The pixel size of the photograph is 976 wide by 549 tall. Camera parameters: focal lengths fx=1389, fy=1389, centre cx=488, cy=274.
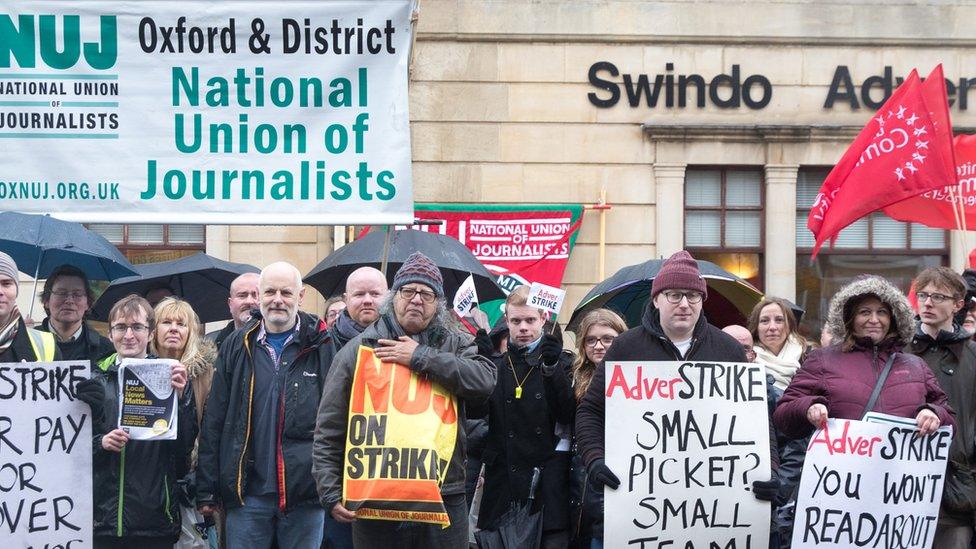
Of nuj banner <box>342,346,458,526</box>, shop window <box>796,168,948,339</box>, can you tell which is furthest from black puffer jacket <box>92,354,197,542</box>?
shop window <box>796,168,948,339</box>

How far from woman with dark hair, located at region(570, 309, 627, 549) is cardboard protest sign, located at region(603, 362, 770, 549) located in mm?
630

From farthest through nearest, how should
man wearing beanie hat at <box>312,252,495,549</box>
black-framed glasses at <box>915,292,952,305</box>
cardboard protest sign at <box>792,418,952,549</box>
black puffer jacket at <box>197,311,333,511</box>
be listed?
black-framed glasses at <box>915,292,952,305</box> → black puffer jacket at <box>197,311,333,511</box> → cardboard protest sign at <box>792,418,952,549</box> → man wearing beanie hat at <box>312,252,495,549</box>

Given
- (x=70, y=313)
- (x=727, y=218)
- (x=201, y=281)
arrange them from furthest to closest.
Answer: (x=727, y=218) → (x=201, y=281) → (x=70, y=313)

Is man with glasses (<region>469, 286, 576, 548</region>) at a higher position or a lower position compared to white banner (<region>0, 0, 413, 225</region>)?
lower

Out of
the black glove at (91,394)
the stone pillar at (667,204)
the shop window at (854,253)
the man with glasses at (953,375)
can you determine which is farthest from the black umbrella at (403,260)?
A: the shop window at (854,253)

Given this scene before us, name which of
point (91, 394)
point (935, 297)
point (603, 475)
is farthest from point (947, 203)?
point (91, 394)

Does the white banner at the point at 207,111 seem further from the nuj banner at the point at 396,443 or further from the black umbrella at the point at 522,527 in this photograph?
the black umbrella at the point at 522,527

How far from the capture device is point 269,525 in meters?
6.75

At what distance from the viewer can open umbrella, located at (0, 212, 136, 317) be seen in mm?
8578

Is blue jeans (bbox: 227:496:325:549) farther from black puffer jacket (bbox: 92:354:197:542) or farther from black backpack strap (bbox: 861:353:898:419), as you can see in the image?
black backpack strap (bbox: 861:353:898:419)

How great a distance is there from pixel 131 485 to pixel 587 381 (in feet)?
7.68

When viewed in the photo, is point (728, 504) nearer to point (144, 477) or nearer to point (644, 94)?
point (144, 477)

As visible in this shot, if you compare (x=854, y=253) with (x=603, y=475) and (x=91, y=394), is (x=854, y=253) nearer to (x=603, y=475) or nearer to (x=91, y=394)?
(x=603, y=475)

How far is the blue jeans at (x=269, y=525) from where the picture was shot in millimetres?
6695
